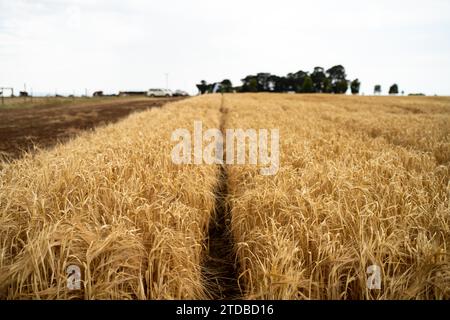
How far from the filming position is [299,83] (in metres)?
99.8

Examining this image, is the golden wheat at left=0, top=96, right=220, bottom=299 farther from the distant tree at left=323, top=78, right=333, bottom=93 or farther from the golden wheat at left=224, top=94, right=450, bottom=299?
the distant tree at left=323, top=78, right=333, bottom=93

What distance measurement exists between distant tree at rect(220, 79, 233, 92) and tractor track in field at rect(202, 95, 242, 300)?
3962 inches

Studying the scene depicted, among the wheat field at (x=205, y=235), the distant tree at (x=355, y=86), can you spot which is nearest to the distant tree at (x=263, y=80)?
the distant tree at (x=355, y=86)

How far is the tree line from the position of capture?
86.6 meters

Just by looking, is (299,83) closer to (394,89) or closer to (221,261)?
(394,89)

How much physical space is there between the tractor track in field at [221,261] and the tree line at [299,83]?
86350 mm

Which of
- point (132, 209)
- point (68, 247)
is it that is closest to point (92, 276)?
point (68, 247)

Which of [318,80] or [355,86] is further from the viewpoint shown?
[318,80]

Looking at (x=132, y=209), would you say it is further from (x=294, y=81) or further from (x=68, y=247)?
(x=294, y=81)

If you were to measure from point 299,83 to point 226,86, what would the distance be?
2667 cm

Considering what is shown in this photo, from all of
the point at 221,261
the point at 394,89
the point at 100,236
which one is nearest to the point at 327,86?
the point at 394,89

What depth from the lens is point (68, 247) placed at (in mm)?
2305

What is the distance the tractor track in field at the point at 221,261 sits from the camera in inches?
113

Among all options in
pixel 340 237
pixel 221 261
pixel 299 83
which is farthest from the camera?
pixel 299 83
